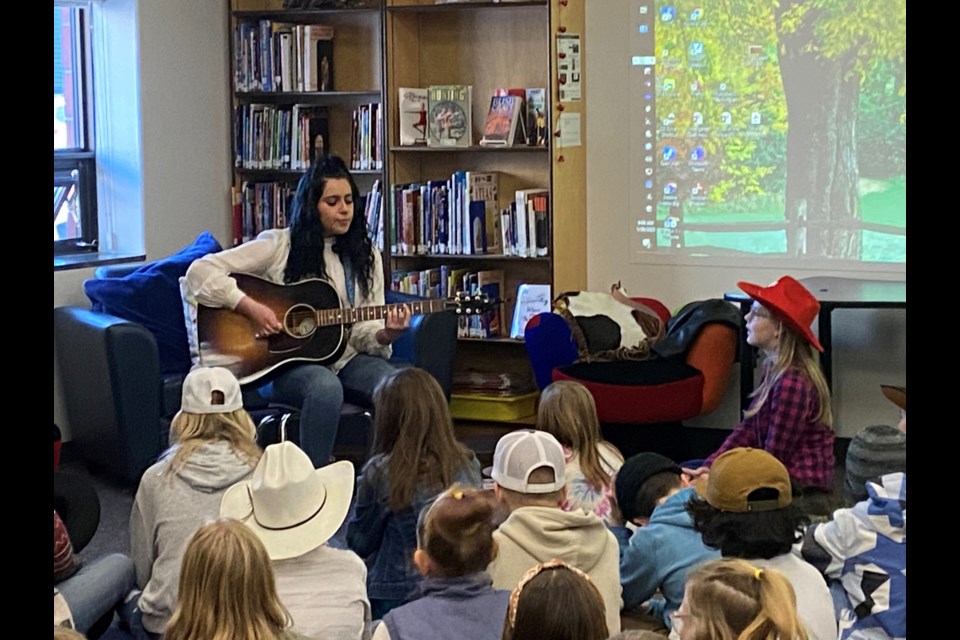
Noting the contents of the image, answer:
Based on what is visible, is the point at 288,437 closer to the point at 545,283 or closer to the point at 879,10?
the point at 545,283

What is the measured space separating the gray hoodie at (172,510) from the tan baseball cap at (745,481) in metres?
1.17

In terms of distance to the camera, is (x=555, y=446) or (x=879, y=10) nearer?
(x=555, y=446)

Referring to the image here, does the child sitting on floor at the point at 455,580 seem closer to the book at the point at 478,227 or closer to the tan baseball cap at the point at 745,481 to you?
the tan baseball cap at the point at 745,481

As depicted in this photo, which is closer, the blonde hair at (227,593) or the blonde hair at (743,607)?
the blonde hair at (743,607)

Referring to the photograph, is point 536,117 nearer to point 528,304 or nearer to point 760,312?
point 528,304

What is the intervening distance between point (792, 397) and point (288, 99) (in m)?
3.24

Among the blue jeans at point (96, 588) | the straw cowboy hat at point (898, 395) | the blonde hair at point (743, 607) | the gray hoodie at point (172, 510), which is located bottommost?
the blue jeans at point (96, 588)

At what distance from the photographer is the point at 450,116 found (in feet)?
18.2

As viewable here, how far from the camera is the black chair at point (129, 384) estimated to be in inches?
175

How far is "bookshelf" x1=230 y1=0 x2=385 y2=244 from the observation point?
5.81 meters

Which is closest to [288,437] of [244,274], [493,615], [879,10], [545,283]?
[244,274]

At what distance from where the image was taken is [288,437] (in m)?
4.48

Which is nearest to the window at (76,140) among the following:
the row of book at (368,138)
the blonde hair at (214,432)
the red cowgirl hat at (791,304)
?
the row of book at (368,138)
